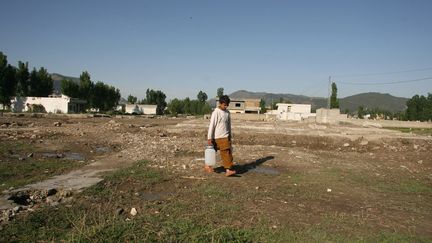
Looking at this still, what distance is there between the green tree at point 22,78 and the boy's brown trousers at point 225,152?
62369mm

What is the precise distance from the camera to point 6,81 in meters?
53.1

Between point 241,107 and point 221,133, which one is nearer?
point 221,133

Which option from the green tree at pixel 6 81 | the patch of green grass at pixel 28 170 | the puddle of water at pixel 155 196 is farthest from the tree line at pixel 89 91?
the puddle of water at pixel 155 196

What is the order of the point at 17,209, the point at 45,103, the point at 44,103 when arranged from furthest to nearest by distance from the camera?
1. the point at 45,103
2. the point at 44,103
3. the point at 17,209

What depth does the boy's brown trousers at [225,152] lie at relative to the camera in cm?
707

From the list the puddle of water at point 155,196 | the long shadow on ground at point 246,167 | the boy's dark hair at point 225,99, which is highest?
the boy's dark hair at point 225,99

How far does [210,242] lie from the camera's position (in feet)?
11.1

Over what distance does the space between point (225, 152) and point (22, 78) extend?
64295mm

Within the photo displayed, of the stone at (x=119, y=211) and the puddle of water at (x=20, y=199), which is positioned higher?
the stone at (x=119, y=211)

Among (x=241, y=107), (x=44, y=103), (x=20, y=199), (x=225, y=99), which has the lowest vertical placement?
(x=20, y=199)

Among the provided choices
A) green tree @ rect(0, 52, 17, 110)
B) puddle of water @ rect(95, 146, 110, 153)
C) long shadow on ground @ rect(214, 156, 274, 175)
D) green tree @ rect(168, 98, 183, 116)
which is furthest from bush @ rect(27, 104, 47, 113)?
long shadow on ground @ rect(214, 156, 274, 175)

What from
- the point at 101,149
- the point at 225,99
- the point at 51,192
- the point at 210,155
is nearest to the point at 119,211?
the point at 51,192

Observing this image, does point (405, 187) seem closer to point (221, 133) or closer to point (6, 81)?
point (221, 133)

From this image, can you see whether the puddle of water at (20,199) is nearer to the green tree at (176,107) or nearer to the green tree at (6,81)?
the green tree at (6,81)
